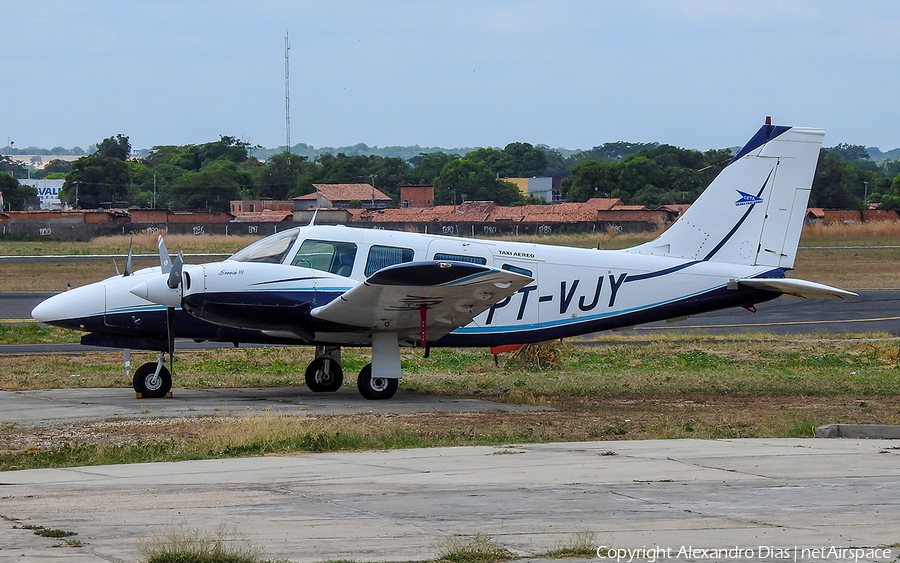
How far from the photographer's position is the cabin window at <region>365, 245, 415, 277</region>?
17.6 m

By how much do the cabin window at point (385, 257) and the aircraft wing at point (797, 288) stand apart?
19.7 feet

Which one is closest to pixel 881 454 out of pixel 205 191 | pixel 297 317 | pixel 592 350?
pixel 297 317

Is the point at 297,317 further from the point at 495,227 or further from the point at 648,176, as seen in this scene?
the point at 648,176

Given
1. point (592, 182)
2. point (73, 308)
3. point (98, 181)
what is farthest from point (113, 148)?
point (73, 308)

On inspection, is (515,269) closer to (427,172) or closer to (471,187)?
(471,187)

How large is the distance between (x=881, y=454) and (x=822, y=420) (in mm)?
3061

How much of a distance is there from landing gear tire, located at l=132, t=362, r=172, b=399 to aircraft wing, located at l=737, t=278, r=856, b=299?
10086 mm

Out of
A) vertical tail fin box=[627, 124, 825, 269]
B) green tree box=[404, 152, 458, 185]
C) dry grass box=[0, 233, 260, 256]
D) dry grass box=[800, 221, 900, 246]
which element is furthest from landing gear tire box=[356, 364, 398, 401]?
green tree box=[404, 152, 458, 185]

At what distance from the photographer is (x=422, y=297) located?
54.3ft

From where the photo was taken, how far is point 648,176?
278ft

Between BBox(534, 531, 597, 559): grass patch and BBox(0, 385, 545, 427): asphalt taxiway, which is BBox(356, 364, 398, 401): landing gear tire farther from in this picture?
BBox(534, 531, 597, 559): grass patch

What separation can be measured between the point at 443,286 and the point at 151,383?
5247 mm

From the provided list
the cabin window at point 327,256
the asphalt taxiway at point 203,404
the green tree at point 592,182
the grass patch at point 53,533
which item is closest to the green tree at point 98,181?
the green tree at point 592,182

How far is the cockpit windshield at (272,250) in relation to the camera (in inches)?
681
